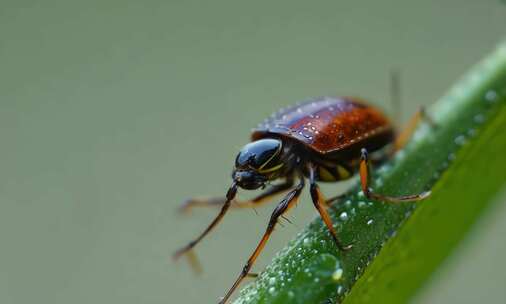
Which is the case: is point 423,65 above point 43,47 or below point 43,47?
below

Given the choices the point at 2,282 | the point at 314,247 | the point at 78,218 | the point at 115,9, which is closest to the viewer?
the point at 314,247

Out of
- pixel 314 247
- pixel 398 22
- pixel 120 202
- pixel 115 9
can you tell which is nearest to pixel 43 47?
pixel 115 9

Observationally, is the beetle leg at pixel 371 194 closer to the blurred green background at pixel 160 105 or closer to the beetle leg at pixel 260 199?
the beetle leg at pixel 260 199

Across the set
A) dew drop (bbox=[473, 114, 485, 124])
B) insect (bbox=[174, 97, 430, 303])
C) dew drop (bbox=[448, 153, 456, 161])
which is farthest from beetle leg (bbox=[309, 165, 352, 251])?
dew drop (bbox=[473, 114, 485, 124])

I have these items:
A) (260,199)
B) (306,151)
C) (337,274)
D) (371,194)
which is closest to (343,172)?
(306,151)

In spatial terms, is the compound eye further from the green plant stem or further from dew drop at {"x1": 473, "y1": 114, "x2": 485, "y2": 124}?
dew drop at {"x1": 473, "y1": 114, "x2": 485, "y2": 124}

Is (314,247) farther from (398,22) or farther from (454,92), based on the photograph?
(398,22)
